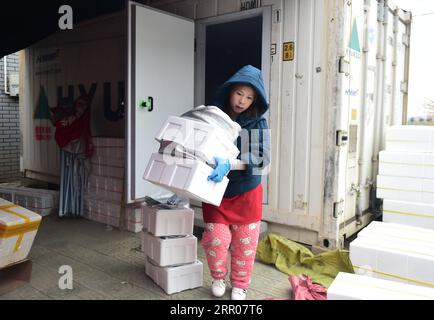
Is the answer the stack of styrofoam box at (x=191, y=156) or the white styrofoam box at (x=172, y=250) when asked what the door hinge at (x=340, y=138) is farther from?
the white styrofoam box at (x=172, y=250)

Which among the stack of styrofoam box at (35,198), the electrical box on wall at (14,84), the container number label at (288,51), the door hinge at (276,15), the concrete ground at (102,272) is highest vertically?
the door hinge at (276,15)

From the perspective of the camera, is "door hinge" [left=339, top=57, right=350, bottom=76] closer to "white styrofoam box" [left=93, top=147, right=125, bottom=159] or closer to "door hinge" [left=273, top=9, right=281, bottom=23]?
"door hinge" [left=273, top=9, right=281, bottom=23]

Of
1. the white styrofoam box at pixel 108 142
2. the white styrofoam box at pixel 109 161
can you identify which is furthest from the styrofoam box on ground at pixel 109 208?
the white styrofoam box at pixel 108 142

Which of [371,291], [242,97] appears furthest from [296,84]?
[371,291]

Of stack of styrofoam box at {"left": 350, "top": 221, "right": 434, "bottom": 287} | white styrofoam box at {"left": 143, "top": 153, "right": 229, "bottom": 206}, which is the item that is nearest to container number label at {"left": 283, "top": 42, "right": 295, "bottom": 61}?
stack of styrofoam box at {"left": 350, "top": 221, "right": 434, "bottom": 287}

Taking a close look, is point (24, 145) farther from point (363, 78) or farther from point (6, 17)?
point (363, 78)

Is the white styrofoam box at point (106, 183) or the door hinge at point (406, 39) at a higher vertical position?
the door hinge at point (406, 39)

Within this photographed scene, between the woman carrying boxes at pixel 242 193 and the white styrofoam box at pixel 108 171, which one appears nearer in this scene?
the woman carrying boxes at pixel 242 193

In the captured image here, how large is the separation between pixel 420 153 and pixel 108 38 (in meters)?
4.51

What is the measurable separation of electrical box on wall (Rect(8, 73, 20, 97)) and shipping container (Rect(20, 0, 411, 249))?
16.3 feet

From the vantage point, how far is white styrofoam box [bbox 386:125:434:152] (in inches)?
155

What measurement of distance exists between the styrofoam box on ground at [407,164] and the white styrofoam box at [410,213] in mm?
292

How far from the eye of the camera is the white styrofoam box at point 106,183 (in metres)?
4.74

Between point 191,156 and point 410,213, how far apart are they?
255cm
